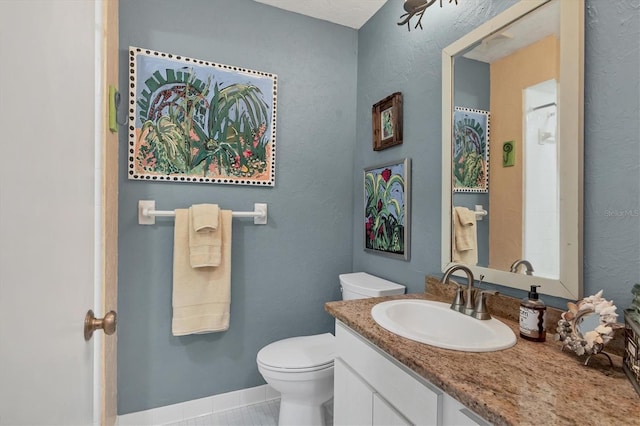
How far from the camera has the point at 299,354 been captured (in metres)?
1.57

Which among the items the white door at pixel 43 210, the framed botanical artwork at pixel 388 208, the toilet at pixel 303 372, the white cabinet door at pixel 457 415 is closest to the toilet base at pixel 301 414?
the toilet at pixel 303 372

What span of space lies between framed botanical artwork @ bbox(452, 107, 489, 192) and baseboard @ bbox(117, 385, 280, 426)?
1.68 metres

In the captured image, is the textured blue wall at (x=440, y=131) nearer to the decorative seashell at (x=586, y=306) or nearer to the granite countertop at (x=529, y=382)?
the decorative seashell at (x=586, y=306)

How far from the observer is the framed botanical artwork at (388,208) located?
64.9 inches

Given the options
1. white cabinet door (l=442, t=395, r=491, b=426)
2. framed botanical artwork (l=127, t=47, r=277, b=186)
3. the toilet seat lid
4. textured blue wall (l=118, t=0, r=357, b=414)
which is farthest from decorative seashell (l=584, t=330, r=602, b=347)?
framed botanical artwork (l=127, t=47, r=277, b=186)

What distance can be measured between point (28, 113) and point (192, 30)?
1.71 metres

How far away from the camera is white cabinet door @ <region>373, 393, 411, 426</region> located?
0.88 metres

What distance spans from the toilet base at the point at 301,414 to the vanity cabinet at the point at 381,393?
386mm

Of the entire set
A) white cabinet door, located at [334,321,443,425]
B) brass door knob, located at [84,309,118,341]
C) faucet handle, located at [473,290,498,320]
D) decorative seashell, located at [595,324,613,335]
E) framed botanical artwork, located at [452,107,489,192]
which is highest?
framed botanical artwork, located at [452,107,489,192]

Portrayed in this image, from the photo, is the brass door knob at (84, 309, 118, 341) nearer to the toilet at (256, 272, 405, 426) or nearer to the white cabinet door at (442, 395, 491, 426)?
the white cabinet door at (442, 395, 491, 426)

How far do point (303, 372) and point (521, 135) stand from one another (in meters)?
1.36

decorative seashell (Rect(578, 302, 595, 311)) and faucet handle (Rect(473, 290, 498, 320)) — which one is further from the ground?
decorative seashell (Rect(578, 302, 595, 311))

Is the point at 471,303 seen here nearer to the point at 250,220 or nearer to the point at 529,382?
the point at 529,382

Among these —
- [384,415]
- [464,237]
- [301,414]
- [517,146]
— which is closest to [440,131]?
[517,146]
